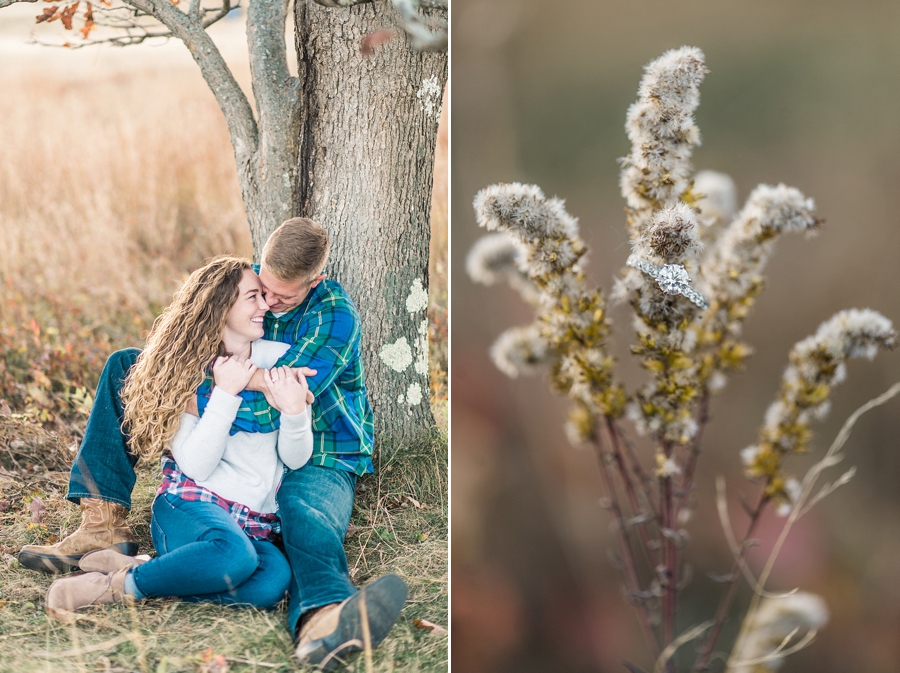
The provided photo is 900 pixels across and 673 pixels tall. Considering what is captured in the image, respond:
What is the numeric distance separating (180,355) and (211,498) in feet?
1.18

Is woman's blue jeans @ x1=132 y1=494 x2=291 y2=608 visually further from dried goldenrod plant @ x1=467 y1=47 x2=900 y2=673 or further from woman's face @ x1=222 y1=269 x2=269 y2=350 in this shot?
dried goldenrod plant @ x1=467 y1=47 x2=900 y2=673

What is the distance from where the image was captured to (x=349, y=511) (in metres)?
2.02

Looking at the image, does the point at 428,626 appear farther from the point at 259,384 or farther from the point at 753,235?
the point at 753,235

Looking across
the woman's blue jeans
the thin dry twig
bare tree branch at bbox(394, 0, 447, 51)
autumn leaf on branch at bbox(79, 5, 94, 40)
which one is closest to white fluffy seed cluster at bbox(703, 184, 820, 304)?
the thin dry twig

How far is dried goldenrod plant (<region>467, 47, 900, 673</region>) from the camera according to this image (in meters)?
1.28

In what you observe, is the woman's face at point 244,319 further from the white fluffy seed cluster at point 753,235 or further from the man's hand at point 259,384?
the white fluffy seed cluster at point 753,235

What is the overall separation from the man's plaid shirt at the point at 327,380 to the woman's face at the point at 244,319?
61 millimetres

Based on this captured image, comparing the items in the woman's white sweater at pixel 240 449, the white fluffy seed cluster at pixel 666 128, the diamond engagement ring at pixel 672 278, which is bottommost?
the woman's white sweater at pixel 240 449

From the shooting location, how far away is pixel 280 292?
1.95 metres

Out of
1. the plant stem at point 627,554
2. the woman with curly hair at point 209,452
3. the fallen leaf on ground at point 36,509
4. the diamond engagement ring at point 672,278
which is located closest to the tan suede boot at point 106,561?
the woman with curly hair at point 209,452

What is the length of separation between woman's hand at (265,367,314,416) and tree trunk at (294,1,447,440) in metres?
0.32

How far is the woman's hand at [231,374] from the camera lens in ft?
6.18

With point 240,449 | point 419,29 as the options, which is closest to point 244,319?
point 240,449

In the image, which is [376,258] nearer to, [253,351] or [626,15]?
[253,351]
